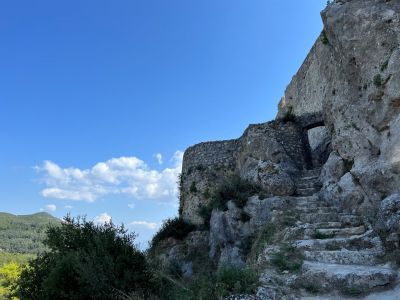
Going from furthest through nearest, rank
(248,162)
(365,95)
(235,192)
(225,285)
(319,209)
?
(248,162) < (235,192) < (365,95) < (319,209) < (225,285)

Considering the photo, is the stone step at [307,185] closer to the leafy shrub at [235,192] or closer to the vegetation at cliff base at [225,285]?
the leafy shrub at [235,192]

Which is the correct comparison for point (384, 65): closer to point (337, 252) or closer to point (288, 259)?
point (337, 252)

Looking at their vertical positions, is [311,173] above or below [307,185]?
above

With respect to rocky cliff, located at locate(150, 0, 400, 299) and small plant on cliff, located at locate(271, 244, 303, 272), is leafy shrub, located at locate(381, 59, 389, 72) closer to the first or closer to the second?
rocky cliff, located at locate(150, 0, 400, 299)

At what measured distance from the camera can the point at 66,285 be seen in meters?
9.28

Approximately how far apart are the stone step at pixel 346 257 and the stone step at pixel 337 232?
84 cm

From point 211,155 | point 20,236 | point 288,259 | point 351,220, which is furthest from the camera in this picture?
point 20,236

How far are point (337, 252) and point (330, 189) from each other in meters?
3.56

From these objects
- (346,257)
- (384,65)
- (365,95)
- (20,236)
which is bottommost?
(346,257)

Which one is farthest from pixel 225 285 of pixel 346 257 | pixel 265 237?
pixel 265 237

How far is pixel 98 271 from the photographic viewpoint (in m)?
8.58

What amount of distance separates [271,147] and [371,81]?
4810 mm

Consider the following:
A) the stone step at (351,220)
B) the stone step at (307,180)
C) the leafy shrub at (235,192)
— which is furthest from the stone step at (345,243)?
the leafy shrub at (235,192)

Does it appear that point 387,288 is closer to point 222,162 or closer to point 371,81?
point 371,81
